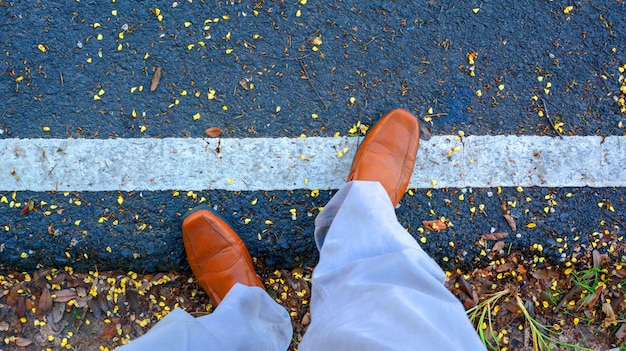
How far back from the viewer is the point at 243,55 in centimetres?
213

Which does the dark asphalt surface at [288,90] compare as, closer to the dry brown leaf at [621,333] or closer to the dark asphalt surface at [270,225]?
the dark asphalt surface at [270,225]

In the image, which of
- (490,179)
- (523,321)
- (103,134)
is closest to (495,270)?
(523,321)

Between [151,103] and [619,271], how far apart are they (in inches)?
92.8

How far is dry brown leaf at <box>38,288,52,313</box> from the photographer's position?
2.08 metres

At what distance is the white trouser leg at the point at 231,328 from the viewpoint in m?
1.53

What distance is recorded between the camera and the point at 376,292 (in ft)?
5.00

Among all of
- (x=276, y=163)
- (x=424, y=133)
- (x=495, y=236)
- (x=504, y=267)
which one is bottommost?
(x=504, y=267)

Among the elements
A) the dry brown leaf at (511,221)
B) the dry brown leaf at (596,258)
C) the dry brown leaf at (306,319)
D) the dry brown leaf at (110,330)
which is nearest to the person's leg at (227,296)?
the dry brown leaf at (306,319)

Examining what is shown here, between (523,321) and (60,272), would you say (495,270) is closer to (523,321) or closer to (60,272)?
(523,321)

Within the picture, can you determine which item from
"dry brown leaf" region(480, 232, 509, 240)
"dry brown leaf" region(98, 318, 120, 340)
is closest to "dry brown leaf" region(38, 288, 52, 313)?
"dry brown leaf" region(98, 318, 120, 340)

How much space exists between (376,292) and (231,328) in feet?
2.05

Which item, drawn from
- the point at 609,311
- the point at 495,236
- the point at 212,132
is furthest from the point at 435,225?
the point at 212,132

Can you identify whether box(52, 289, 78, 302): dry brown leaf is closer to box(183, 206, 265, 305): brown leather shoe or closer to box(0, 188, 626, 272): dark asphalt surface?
box(0, 188, 626, 272): dark asphalt surface

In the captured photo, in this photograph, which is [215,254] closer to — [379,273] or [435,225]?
[379,273]
